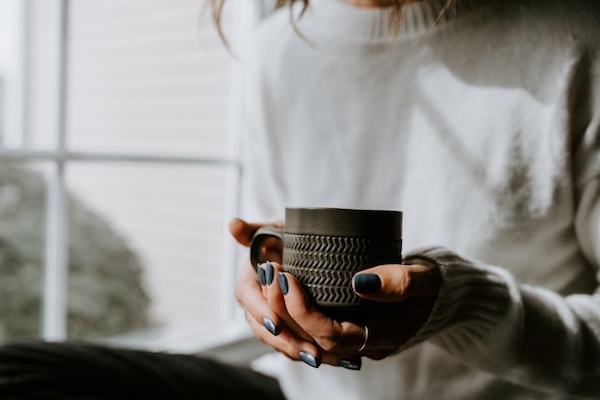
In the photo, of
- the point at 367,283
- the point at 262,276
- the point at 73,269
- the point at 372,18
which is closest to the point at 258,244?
the point at 262,276

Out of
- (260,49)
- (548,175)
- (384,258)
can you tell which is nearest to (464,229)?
(548,175)

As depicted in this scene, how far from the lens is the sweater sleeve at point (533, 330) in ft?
2.09

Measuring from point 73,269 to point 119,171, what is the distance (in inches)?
11.2

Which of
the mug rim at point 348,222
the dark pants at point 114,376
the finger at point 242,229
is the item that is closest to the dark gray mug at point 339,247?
the mug rim at point 348,222

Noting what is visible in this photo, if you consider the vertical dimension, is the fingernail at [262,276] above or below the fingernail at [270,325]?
above

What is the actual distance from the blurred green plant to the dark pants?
0.48 metres

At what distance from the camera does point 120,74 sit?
1.55 meters

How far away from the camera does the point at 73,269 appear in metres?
1.43

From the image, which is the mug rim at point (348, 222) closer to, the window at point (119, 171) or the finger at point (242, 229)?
the finger at point (242, 229)

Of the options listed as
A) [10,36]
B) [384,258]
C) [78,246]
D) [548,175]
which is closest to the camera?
[384,258]

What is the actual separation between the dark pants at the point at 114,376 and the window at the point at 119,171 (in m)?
0.42

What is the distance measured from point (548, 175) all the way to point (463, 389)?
0.32m

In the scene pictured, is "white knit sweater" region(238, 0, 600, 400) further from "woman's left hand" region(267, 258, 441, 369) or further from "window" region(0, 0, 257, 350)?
"window" region(0, 0, 257, 350)

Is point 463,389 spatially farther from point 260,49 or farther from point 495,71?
point 260,49
